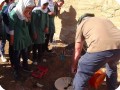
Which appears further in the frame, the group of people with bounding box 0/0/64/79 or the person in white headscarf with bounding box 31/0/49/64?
the person in white headscarf with bounding box 31/0/49/64

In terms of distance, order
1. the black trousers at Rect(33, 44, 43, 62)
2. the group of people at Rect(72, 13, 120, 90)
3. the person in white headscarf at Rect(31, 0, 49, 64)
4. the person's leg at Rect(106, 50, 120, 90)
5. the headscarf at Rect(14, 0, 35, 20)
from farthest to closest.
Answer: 1. the black trousers at Rect(33, 44, 43, 62)
2. the person in white headscarf at Rect(31, 0, 49, 64)
3. the headscarf at Rect(14, 0, 35, 20)
4. the person's leg at Rect(106, 50, 120, 90)
5. the group of people at Rect(72, 13, 120, 90)

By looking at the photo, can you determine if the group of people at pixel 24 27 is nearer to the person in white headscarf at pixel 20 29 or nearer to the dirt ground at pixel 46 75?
the person in white headscarf at pixel 20 29

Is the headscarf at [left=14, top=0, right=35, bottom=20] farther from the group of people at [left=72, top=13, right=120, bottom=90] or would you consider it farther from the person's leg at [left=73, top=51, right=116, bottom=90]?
the person's leg at [left=73, top=51, right=116, bottom=90]

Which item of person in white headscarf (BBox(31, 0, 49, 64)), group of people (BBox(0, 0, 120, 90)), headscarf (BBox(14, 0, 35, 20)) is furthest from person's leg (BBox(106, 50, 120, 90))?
headscarf (BBox(14, 0, 35, 20))

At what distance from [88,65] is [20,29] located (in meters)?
1.54

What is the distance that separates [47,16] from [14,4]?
835 millimetres

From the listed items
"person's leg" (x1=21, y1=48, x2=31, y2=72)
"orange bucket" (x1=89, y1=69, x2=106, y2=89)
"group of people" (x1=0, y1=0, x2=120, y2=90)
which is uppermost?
"group of people" (x1=0, y1=0, x2=120, y2=90)

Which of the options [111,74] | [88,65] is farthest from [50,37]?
[88,65]

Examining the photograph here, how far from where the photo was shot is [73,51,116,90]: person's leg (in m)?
5.13

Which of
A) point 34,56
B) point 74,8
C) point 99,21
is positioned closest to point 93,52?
point 99,21

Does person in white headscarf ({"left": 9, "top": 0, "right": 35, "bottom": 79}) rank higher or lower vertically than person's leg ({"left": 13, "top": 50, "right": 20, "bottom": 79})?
higher

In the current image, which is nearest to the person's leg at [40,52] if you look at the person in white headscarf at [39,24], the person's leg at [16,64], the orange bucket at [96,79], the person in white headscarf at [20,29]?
the person in white headscarf at [39,24]

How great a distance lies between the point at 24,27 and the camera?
237 inches

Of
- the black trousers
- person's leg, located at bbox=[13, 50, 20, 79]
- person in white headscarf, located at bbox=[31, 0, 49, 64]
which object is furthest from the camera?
the black trousers
